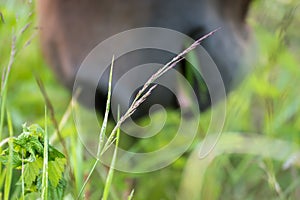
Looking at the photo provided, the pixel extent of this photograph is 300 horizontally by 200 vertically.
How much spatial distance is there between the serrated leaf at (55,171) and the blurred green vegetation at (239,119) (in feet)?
1.24

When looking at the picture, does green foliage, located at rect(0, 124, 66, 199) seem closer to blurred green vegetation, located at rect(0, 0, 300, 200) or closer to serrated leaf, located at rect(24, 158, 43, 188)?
serrated leaf, located at rect(24, 158, 43, 188)

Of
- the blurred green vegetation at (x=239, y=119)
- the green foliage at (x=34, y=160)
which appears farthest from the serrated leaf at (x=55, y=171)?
the blurred green vegetation at (x=239, y=119)

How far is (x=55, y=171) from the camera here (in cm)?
84

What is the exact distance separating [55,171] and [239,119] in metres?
1.23

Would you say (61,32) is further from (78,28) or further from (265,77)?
(265,77)

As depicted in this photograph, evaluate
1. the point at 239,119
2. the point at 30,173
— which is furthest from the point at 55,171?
the point at 239,119

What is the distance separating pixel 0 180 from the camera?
103 centimetres

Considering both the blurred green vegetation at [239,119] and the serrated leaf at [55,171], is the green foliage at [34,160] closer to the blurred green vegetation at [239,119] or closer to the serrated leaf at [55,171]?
the serrated leaf at [55,171]

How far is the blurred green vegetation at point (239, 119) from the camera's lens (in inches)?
59.1

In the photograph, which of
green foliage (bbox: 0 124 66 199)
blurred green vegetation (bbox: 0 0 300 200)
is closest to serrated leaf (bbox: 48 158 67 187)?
green foliage (bbox: 0 124 66 199)

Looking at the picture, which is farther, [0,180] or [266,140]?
[266,140]

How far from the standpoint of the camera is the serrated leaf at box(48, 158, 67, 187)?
2.73 ft

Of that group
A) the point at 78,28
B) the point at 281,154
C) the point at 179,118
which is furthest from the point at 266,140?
the point at 78,28

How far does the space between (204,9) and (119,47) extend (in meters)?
0.19
